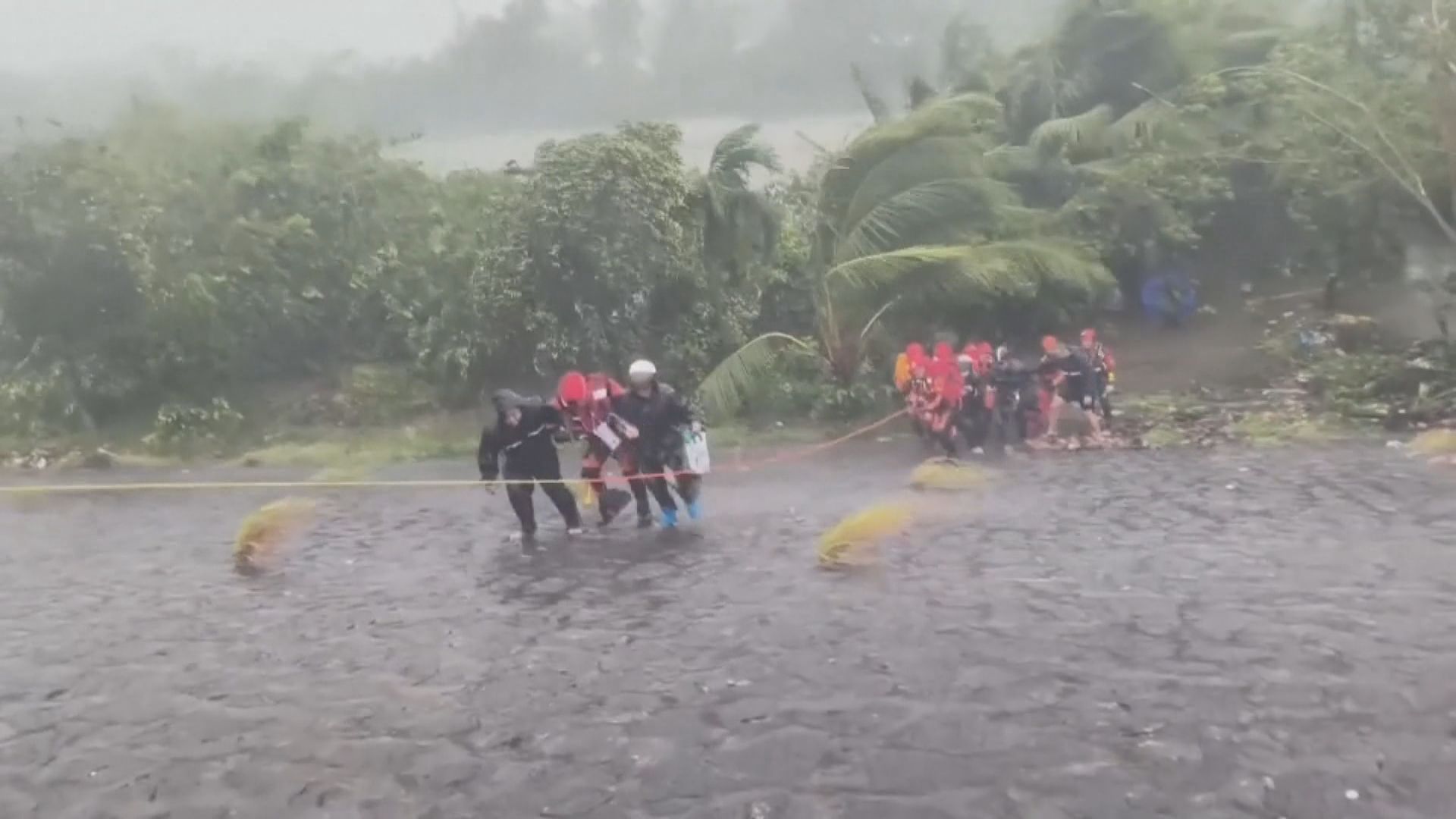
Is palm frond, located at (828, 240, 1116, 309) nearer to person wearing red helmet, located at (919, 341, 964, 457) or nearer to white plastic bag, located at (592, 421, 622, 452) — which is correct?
person wearing red helmet, located at (919, 341, 964, 457)

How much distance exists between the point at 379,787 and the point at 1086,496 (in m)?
8.88

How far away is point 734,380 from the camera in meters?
19.0

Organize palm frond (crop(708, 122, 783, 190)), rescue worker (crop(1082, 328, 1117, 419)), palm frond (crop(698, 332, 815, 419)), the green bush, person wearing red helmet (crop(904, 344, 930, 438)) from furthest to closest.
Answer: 1. the green bush
2. palm frond (crop(708, 122, 783, 190))
3. palm frond (crop(698, 332, 815, 419))
4. rescue worker (crop(1082, 328, 1117, 419))
5. person wearing red helmet (crop(904, 344, 930, 438))

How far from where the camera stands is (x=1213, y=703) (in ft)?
21.9

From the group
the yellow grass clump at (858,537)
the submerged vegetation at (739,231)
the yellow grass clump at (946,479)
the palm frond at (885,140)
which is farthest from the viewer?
the palm frond at (885,140)

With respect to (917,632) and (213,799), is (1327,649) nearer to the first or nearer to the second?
(917,632)

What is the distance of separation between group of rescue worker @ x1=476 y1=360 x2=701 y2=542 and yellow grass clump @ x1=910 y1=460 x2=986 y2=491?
3.20 m

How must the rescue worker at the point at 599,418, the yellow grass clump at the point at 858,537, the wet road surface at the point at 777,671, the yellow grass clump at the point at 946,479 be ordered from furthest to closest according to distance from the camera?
the yellow grass clump at the point at 946,479 < the rescue worker at the point at 599,418 < the yellow grass clump at the point at 858,537 < the wet road surface at the point at 777,671

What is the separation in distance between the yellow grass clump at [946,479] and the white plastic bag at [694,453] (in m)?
3.24

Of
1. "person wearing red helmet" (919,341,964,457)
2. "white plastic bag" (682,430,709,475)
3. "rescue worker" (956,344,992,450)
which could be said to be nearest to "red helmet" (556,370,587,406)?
"white plastic bag" (682,430,709,475)

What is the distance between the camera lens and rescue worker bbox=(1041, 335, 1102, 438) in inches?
653

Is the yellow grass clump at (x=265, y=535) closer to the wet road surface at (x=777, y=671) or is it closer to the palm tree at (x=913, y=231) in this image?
the wet road surface at (x=777, y=671)

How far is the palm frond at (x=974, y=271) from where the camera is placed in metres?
19.0

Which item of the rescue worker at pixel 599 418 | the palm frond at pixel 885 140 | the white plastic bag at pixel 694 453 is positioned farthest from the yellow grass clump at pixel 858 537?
the palm frond at pixel 885 140
